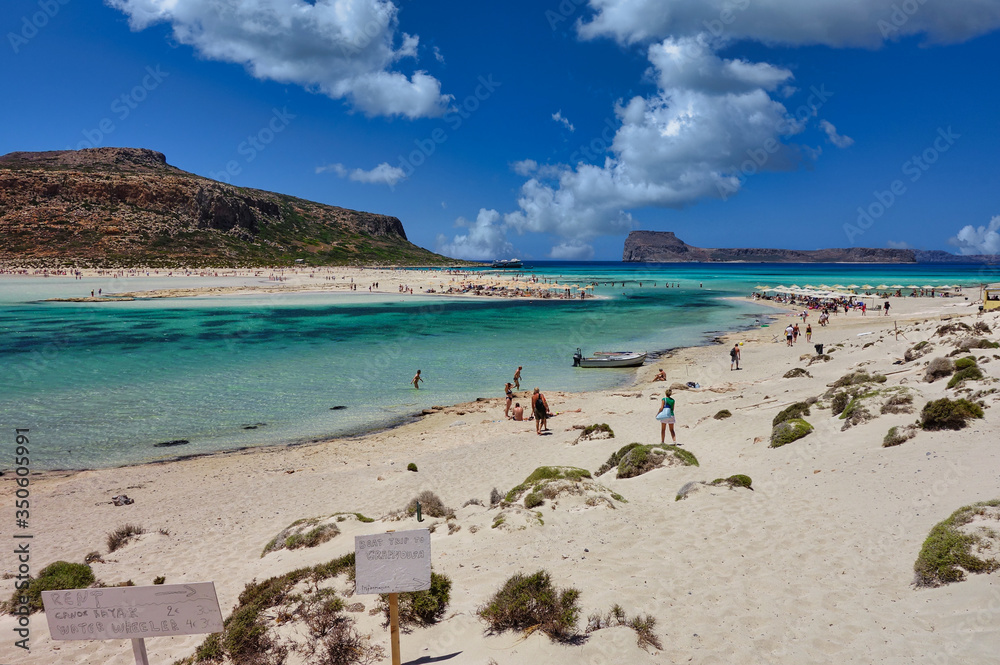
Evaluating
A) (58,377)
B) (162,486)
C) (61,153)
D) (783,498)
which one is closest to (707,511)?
(783,498)

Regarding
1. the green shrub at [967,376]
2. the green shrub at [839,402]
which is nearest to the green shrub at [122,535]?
the green shrub at [839,402]

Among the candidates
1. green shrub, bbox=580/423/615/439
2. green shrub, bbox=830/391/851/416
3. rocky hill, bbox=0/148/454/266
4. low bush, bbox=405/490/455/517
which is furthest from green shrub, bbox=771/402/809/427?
rocky hill, bbox=0/148/454/266

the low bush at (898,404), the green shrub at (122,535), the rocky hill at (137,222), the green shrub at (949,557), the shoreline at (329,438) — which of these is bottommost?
the shoreline at (329,438)

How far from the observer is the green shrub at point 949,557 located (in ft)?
16.4

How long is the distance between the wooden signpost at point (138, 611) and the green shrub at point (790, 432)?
10.9 meters

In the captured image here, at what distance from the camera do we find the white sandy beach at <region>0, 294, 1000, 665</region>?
470 centimetres

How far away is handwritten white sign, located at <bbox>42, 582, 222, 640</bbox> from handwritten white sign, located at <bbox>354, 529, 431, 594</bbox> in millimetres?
1073

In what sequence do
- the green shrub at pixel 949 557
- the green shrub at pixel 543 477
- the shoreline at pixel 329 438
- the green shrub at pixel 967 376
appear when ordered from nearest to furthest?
the green shrub at pixel 949 557 < the green shrub at pixel 543 477 < the green shrub at pixel 967 376 < the shoreline at pixel 329 438

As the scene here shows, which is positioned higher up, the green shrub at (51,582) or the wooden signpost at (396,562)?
the wooden signpost at (396,562)

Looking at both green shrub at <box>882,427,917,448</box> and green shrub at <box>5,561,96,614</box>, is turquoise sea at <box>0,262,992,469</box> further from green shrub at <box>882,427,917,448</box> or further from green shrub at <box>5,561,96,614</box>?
green shrub at <box>882,427,917,448</box>

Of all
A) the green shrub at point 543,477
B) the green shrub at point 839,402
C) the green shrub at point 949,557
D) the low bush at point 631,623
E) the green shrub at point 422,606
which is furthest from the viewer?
the green shrub at point 839,402

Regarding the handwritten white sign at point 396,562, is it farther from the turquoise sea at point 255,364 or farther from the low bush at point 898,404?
the turquoise sea at point 255,364

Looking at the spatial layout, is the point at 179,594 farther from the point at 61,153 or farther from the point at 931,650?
the point at 61,153

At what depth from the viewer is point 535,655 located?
15.1 ft
